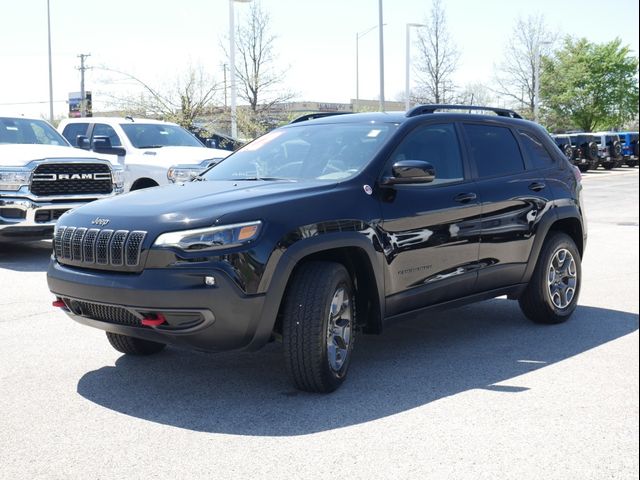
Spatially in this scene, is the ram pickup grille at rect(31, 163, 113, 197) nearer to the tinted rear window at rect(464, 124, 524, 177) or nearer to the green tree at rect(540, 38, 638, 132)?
the tinted rear window at rect(464, 124, 524, 177)

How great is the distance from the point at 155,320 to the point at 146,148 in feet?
30.8

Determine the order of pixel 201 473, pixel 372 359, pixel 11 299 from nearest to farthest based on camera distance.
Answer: pixel 201 473 < pixel 372 359 < pixel 11 299

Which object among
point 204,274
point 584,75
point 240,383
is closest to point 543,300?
point 240,383

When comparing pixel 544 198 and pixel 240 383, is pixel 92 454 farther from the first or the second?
pixel 544 198

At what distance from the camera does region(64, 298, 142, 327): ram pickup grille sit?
4.72 m

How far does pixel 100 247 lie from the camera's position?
4.81 metres

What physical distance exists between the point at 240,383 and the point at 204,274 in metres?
1.02

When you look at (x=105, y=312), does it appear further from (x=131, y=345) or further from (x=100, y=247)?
(x=131, y=345)

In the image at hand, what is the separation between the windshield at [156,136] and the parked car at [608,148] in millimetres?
30784

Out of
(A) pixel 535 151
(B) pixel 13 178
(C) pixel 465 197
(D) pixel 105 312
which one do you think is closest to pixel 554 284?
(A) pixel 535 151

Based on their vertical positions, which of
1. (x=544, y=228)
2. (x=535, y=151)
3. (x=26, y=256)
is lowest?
(x=26, y=256)

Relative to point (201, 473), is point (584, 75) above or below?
above

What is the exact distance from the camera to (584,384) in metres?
5.08

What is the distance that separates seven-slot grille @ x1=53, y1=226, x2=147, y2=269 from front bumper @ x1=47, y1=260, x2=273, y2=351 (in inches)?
3.3
